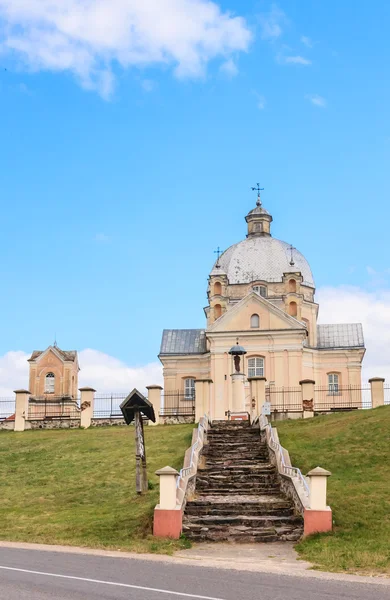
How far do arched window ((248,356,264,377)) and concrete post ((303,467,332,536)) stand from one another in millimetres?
29591

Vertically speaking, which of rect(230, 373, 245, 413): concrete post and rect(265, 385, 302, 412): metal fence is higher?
rect(265, 385, 302, 412): metal fence

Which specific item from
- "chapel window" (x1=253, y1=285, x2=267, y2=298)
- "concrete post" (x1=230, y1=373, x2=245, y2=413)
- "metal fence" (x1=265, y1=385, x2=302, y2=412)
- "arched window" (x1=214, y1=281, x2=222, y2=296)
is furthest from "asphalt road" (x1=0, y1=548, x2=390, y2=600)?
"chapel window" (x1=253, y1=285, x2=267, y2=298)

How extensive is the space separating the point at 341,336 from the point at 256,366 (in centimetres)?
865

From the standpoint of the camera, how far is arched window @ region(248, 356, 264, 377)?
4452 centimetres

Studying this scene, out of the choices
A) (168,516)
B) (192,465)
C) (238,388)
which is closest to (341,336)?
(238,388)

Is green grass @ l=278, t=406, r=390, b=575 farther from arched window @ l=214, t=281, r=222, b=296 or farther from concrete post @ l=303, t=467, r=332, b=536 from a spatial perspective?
arched window @ l=214, t=281, r=222, b=296

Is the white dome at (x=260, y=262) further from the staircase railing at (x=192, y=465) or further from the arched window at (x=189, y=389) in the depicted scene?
the staircase railing at (x=192, y=465)

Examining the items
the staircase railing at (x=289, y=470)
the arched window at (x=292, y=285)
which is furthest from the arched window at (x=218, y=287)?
the staircase railing at (x=289, y=470)

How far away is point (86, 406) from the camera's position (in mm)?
32906

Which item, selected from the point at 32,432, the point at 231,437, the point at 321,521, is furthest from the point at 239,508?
the point at 32,432

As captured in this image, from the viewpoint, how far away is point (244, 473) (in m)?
19.7

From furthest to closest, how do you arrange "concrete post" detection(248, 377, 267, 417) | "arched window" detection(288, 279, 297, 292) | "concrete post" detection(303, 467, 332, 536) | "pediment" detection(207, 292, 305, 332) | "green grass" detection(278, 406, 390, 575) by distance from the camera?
"arched window" detection(288, 279, 297, 292) < "pediment" detection(207, 292, 305, 332) < "concrete post" detection(248, 377, 267, 417) < "concrete post" detection(303, 467, 332, 536) < "green grass" detection(278, 406, 390, 575)

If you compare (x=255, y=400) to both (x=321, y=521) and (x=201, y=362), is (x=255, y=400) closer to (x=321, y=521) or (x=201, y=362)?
(x=321, y=521)

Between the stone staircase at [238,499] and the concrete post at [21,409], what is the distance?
1179cm
